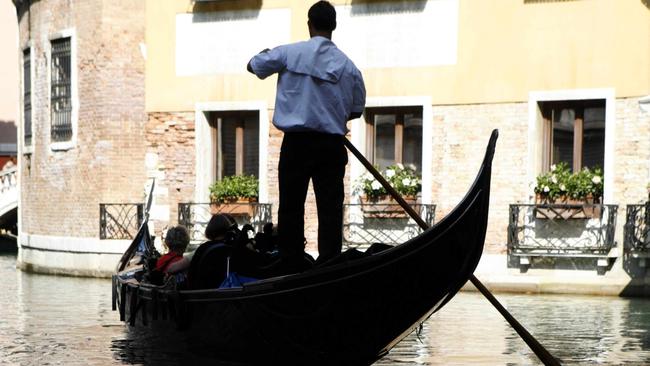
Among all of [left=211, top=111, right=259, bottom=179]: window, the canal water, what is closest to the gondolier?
the canal water

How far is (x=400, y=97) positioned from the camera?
1455 centimetres

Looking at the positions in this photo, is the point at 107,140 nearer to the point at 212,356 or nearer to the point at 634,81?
the point at 634,81

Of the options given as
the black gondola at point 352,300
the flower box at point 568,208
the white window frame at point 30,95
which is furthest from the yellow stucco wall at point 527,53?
the black gondola at point 352,300

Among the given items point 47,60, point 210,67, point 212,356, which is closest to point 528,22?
point 210,67

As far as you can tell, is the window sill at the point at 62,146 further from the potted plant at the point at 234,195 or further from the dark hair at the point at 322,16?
the dark hair at the point at 322,16

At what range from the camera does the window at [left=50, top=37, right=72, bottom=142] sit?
16.4 meters

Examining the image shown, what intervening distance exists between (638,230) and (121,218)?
19.4 feet

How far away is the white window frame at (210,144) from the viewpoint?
15.3 metres

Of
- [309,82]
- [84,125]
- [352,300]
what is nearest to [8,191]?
[84,125]

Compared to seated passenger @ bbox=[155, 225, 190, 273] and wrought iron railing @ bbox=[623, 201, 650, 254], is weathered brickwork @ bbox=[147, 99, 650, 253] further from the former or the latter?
seated passenger @ bbox=[155, 225, 190, 273]

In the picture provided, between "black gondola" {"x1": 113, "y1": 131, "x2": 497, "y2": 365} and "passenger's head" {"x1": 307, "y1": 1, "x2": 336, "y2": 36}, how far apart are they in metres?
1.06

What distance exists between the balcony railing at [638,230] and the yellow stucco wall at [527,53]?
112 cm

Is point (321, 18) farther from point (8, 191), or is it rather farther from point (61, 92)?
point (8, 191)

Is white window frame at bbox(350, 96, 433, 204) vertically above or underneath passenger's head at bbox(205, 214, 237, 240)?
above
